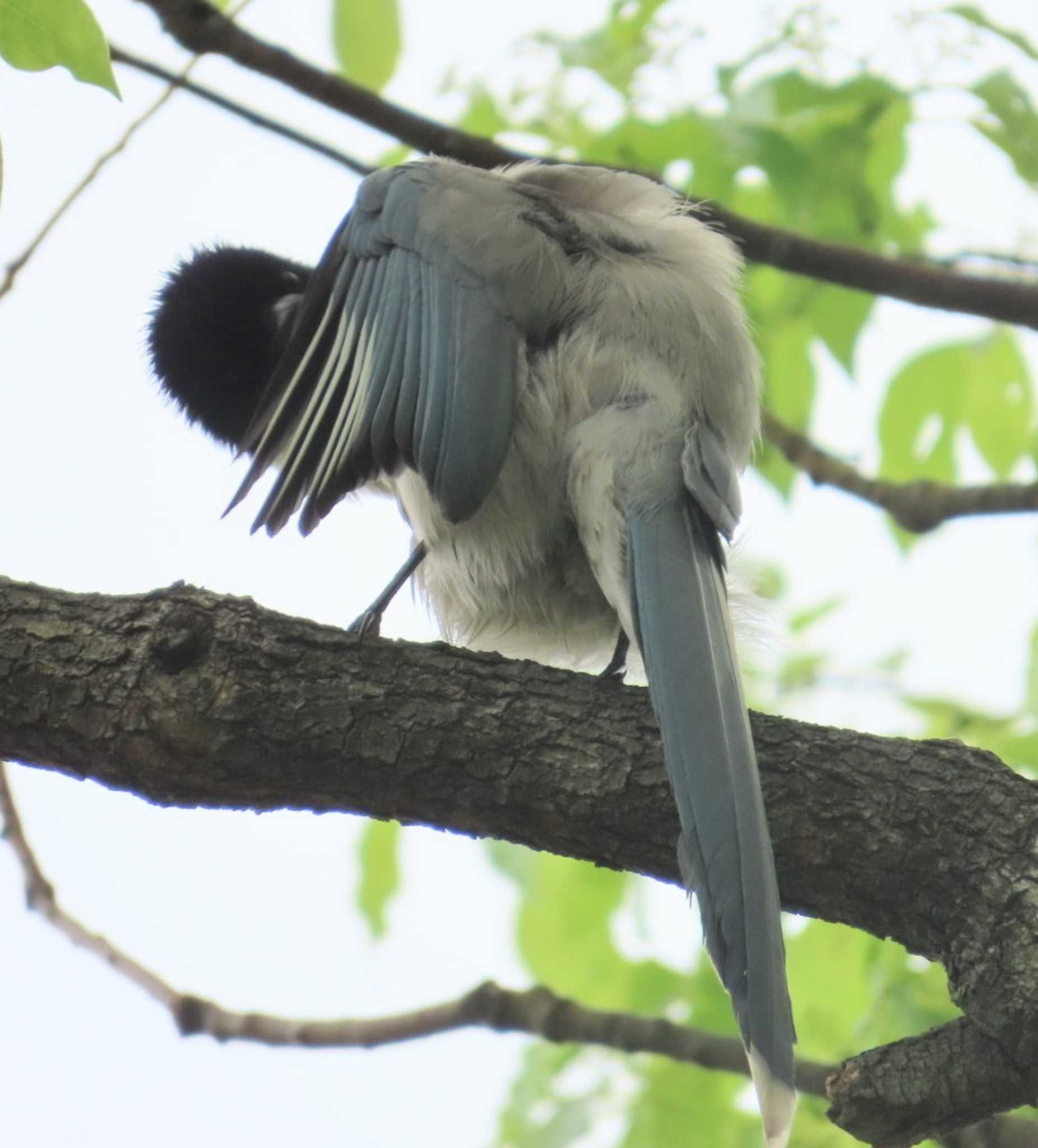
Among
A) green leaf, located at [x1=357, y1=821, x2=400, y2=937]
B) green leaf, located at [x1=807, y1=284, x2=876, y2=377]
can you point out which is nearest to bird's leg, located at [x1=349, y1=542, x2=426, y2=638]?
green leaf, located at [x1=357, y1=821, x2=400, y2=937]

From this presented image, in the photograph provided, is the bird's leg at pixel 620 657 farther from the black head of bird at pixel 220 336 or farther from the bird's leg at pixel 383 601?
the black head of bird at pixel 220 336

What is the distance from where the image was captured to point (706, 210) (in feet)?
11.0

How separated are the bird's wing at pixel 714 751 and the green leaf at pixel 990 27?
1179 mm

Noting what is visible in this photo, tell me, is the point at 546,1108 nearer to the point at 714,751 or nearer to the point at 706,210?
the point at 714,751

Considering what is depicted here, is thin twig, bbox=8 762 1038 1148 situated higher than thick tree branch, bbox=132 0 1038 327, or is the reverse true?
thick tree branch, bbox=132 0 1038 327

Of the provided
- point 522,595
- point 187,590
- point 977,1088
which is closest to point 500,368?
point 522,595

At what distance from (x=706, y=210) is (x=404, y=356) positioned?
3.16 feet

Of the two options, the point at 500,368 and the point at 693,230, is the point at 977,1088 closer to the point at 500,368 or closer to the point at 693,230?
the point at 500,368

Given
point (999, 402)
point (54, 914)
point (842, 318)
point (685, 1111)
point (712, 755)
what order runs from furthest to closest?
point (999, 402) < point (842, 318) < point (685, 1111) < point (54, 914) < point (712, 755)

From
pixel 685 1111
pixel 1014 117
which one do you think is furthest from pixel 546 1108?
pixel 1014 117

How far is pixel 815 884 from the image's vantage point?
87.3 inches

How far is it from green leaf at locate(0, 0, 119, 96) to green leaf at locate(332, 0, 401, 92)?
126 centimetres

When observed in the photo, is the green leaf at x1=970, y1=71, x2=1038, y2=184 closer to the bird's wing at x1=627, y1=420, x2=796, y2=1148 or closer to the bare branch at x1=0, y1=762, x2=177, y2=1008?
the bird's wing at x1=627, y1=420, x2=796, y2=1148

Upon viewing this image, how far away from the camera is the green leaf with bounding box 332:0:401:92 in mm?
3182
